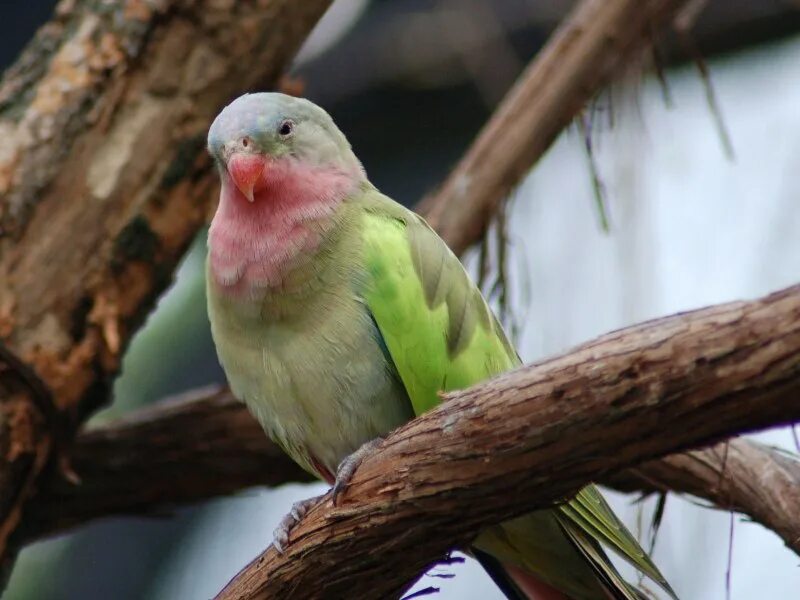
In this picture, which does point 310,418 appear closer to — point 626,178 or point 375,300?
point 375,300

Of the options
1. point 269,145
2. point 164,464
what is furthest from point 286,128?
point 164,464

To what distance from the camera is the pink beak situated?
3041 mm

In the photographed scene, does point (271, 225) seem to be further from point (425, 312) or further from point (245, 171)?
point (425, 312)

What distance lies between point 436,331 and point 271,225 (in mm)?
550

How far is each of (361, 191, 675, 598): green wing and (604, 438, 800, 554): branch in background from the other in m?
0.50

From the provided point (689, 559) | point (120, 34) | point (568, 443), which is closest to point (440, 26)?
point (120, 34)

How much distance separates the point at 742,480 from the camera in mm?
3434

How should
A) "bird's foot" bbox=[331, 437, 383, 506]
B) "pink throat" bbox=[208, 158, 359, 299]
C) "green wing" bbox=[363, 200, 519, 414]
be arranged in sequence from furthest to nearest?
"pink throat" bbox=[208, 158, 359, 299], "green wing" bbox=[363, 200, 519, 414], "bird's foot" bbox=[331, 437, 383, 506]

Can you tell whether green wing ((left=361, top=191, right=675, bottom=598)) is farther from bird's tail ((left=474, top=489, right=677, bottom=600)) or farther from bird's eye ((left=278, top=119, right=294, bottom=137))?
bird's eye ((left=278, top=119, right=294, bottom=137))

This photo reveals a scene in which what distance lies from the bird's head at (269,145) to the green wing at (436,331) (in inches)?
9.9

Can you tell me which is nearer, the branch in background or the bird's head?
the bird's head

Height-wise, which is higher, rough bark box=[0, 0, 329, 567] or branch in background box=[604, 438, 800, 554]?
rough bark box=[0, 0, 329, 567]

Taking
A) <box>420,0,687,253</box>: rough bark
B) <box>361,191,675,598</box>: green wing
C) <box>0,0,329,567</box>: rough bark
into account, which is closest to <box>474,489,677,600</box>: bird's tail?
<box>361,191,675,598</box>: green wing

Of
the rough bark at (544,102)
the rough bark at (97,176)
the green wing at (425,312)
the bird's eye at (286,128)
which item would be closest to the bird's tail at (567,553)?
the green wing at (425,312)
